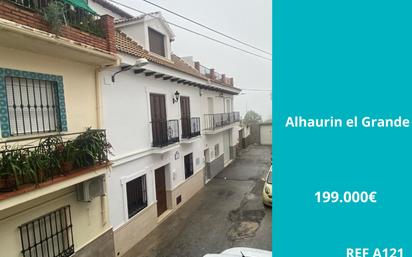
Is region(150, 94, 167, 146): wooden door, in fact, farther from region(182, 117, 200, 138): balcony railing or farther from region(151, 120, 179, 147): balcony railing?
region(182, 117, 200, 138): balcony railing

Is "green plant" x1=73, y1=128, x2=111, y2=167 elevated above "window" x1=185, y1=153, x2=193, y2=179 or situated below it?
above

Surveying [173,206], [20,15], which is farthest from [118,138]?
[173,206]

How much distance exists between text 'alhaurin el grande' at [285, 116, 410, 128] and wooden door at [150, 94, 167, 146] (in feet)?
26.8

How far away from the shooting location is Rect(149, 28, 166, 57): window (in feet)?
33.9

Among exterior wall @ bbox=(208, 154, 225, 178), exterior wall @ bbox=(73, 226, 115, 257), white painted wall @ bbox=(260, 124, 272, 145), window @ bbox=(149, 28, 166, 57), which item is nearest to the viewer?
exterior wall @ bbox=(73, 226, 115, 257)

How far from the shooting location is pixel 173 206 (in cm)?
1093

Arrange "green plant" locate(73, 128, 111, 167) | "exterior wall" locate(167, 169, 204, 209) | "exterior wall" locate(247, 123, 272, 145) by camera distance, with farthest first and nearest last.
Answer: "exterior wall" locate(247, 123, 272, 145) → "exterior wall" locate(167, 169, 204, 209) → "green plant" locate(73, 128, 111, 167)

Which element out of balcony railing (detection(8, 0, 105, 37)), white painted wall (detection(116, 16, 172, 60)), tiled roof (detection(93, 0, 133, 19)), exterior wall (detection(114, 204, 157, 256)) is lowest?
exterior wall (detection(114, 204, 157, 256))

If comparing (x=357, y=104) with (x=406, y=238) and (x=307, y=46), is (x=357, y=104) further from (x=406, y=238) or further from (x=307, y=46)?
(x=406, y=238)

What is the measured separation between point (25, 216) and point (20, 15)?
12.2 ft

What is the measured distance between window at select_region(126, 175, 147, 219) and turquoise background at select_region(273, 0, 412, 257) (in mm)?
7517

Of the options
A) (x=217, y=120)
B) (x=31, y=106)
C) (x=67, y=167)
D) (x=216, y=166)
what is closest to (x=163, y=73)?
(x=31, y=106)

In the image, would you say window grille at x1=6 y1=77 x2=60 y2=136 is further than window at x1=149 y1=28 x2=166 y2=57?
No


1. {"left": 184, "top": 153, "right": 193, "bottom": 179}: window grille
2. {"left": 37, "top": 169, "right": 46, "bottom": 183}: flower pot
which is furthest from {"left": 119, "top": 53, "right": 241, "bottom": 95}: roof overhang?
{"left": 37, "top": 169, "right": 46, "bottom": 183}: flower pot
